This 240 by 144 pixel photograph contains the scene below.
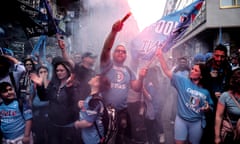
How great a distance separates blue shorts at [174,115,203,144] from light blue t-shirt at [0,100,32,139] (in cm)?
204

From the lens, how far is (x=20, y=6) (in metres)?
7.62

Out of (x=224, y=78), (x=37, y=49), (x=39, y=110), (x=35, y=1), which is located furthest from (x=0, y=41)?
(x=224, y=78)

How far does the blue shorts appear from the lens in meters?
3.34

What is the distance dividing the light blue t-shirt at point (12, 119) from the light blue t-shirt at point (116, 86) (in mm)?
1143

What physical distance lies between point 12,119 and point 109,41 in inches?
63.2

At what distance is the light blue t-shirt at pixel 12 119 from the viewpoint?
3.24 m

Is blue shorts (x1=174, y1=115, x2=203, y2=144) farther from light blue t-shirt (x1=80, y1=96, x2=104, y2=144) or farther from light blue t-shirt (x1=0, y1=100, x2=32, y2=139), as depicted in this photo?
light blue t-shirt (x1=0, y1=100, x2=32, y2=139)

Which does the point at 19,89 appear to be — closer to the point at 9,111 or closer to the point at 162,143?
the point at 9,111

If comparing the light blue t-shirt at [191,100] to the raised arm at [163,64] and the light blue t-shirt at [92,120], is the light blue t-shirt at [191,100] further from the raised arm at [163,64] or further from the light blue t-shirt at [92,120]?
the light blue t-shirt at [92,120]

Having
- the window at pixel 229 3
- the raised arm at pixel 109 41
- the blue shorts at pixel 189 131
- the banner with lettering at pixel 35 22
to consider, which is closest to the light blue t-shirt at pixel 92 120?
the raised arm at pixel 109 41

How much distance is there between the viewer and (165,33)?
13.2 ft

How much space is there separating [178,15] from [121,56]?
1.33 metres

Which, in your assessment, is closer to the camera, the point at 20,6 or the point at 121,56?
the point at 121,56

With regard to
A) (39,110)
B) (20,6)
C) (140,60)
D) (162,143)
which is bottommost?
(162,143)
